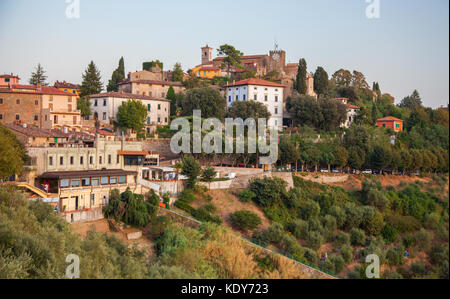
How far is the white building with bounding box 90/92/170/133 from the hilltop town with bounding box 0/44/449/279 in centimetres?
11

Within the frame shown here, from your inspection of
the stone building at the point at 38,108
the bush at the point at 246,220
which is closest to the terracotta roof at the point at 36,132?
the stone building at the point at 38,108

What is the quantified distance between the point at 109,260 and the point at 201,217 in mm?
9501

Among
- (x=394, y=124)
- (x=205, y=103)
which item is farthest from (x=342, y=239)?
(x=205, y=103)

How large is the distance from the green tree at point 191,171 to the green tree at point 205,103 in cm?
995

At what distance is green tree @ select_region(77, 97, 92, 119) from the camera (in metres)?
33.7

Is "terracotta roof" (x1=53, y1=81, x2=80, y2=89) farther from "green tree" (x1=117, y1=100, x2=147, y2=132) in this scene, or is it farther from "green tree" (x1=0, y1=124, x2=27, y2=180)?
"green tree" (x1=0, y1=124, x2=27, y2=180)

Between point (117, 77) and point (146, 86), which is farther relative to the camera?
point (117, 77)

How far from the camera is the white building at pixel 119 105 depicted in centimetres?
3403

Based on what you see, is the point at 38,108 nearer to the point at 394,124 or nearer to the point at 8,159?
the point at 8,159

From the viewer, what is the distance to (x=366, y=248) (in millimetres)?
21344

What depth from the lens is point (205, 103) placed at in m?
34.2

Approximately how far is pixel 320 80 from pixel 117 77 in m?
21.3

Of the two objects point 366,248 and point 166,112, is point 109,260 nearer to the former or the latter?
point 366,248
